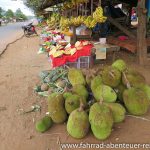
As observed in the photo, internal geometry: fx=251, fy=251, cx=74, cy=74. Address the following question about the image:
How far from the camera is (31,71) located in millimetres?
7090

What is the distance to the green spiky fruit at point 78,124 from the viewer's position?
3.07 m

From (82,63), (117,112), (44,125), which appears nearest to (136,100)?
(117,112)

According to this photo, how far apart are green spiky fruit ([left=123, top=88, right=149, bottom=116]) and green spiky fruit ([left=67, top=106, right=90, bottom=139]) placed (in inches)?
26.5

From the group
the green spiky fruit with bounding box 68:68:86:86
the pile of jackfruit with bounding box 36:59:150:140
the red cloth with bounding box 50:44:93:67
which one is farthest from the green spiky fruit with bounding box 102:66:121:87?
the red cloth with bounding box 50:44:93:67

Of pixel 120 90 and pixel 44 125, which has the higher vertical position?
pixel 120 90

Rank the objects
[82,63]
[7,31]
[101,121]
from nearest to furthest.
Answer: [101,121]
[82,63]
[7,31]

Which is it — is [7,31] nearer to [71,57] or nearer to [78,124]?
[71,57]

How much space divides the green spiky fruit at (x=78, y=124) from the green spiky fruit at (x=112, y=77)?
657mm

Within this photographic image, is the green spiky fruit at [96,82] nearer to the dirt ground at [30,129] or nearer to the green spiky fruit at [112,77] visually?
the green spiky fruit at [112,77]

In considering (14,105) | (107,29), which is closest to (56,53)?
(14,105)

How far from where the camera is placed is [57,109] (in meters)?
3.41

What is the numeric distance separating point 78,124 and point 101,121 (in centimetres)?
31

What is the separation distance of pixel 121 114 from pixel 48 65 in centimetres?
491

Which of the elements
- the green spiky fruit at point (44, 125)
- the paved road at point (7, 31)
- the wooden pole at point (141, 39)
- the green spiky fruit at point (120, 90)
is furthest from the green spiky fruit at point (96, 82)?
the paved road at point (7, 31)
